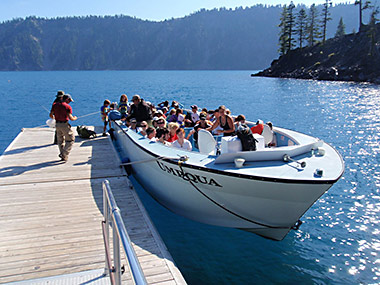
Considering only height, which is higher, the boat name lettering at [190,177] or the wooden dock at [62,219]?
the boat name lettering at [190,177]

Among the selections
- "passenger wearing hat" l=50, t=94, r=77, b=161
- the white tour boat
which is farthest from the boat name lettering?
"passenger wearing hat" l=50, t=94, r=77, b=161

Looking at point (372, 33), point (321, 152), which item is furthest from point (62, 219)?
point (372, 33)

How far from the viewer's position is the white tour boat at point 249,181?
458 cm

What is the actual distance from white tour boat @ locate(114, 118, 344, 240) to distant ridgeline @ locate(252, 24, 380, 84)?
4791 cm

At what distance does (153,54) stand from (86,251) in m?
203

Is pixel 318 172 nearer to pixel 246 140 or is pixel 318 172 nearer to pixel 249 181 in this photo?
pixel 249 181

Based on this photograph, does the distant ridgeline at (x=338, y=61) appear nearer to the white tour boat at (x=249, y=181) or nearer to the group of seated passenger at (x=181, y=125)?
the group of seated passenger at (x=181, y=125)

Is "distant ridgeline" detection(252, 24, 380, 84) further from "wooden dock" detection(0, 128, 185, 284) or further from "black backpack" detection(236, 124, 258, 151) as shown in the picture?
"wooden dock" detection(0, 128, 185, 284)

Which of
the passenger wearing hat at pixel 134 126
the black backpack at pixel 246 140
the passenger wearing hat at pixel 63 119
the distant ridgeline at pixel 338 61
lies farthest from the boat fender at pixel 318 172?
the distant ridgeline at pixel 338 61

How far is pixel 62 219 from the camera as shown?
5.34 metres

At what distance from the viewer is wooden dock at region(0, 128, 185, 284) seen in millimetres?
4074

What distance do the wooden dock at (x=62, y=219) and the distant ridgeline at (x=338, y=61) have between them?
160 ft

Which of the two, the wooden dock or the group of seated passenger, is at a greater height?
the group of seated passenger

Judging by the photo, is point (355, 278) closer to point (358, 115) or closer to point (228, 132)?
point (228, 132)
